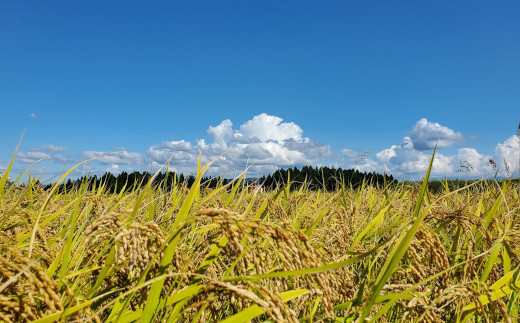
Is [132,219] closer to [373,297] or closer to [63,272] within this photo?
[63,272]

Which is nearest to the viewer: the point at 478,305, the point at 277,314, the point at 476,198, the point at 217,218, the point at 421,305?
the point at 277,314

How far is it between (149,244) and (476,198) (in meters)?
4.93

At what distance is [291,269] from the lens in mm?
1228

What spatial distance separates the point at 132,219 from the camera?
1371mm

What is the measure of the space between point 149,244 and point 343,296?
1165 millimetres

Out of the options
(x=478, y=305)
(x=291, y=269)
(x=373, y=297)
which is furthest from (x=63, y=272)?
(x=478, y=305)

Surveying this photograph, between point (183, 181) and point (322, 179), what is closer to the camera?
point (183, 181)

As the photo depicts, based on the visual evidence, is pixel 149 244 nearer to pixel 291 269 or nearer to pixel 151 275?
pixel 151 275

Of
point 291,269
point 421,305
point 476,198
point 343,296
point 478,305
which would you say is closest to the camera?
point 291,269

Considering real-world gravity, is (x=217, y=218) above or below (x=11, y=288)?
above

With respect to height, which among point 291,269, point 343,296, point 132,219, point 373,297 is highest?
point 132,219

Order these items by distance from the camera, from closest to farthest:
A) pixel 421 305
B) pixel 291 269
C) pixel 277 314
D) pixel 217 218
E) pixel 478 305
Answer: pixel 277 314
pixel 217 218
pixel 291 269
pixel 478 305
pixel 421 305

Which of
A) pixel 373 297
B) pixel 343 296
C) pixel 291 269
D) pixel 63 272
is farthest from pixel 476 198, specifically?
pixel 63 272

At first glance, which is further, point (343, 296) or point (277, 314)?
point (343, 296)
